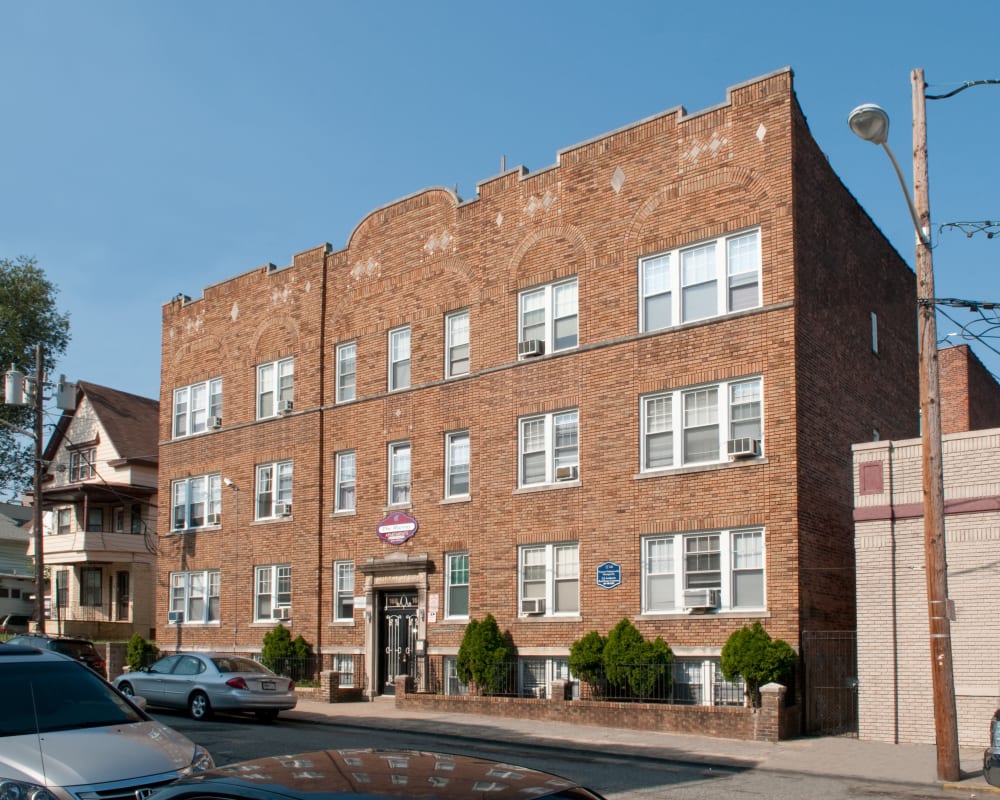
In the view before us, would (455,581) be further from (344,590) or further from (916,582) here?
(916,582)

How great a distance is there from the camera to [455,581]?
26.3 meters

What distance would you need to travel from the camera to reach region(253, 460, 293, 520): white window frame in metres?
30.8

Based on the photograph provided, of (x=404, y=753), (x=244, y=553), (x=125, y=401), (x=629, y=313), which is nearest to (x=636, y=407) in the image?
(x=629, y=313)

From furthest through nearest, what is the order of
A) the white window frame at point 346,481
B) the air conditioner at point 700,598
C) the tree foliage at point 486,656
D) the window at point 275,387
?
the window at point 275,387, the white window frame at point 346,481, the tree foliage at point 486,656, the air conditioner at point 700,598

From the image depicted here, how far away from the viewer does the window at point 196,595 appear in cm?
3272

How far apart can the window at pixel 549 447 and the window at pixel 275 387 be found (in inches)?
332

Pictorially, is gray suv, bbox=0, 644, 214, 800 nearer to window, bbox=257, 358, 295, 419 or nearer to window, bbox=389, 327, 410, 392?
window, bbox=389, 327, 410, 392

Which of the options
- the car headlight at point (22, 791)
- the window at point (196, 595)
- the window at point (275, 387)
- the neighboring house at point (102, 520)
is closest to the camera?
the car headlight at point (22, 791)

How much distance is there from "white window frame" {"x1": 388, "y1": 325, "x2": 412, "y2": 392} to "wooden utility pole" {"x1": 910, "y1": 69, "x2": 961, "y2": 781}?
14.9 meters

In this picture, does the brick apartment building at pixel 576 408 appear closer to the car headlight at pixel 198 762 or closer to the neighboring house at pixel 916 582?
the neighboring house at pixel 916 582

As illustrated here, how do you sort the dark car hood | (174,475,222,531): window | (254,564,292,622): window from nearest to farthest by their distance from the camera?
1. the dark car hood
2. (254,564,292,622): window
3. (174,475,222,531): window

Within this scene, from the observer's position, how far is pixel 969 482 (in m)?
18.2

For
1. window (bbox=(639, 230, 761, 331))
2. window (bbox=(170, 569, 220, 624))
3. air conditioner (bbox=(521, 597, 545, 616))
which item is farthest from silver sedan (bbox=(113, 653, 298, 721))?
window (bbox=(639, 230, 761, 331))

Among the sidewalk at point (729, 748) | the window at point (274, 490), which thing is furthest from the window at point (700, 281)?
the window at point (274, 490)
